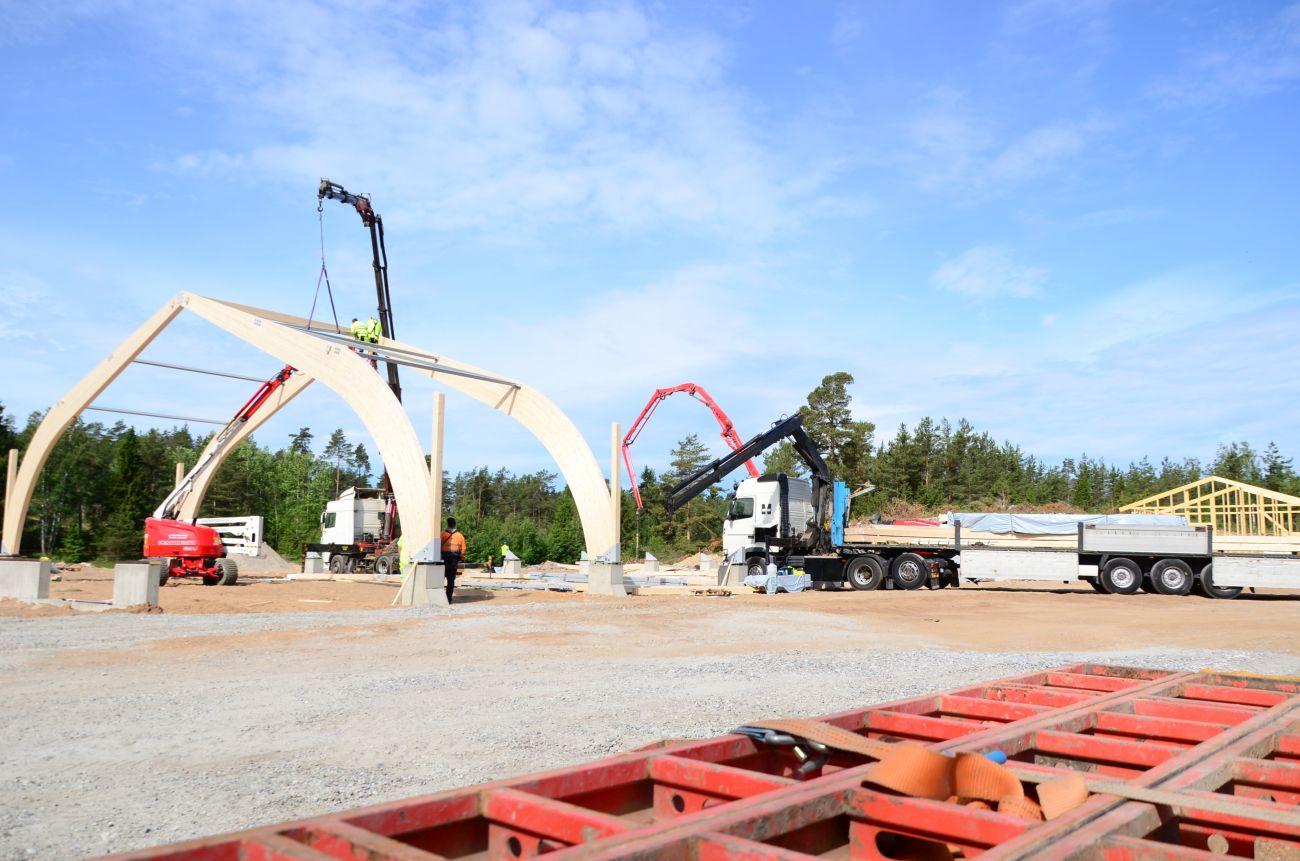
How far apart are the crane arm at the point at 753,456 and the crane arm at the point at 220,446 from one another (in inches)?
507

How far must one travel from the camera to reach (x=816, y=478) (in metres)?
29.0

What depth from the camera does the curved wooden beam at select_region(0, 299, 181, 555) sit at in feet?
84.0

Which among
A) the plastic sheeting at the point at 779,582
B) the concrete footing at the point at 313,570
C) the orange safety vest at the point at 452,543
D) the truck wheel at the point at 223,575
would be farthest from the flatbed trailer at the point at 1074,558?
the truck wheel at the point at 223,575

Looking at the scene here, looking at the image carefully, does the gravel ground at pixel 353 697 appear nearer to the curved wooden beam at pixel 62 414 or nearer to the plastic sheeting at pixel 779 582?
the plastic sheeting at pixel 779 582

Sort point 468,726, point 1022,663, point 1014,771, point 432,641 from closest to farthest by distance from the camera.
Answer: point 1014,771 < point 468,726 < point 1022,663 < point 432,641

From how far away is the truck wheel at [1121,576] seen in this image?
24750mm

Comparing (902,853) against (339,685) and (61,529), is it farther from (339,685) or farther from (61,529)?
(61,529)

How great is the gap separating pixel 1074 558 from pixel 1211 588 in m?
3.28

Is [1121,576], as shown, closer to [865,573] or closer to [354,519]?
[865,573]

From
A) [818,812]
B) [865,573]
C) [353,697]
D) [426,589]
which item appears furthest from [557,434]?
[818,812]

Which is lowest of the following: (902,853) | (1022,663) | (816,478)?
(1022,663)

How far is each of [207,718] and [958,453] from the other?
226 feet

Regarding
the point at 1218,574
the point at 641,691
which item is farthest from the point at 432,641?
the point at 1218,574

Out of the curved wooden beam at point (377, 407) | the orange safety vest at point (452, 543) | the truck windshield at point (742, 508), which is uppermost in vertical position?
the curved wooden beam at point (377, 407)
